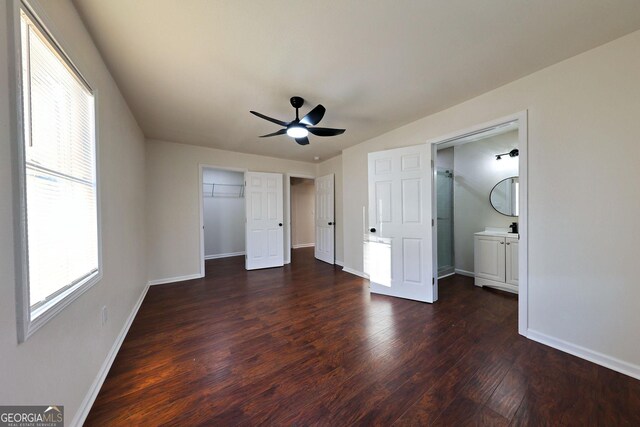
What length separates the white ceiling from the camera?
141 cm

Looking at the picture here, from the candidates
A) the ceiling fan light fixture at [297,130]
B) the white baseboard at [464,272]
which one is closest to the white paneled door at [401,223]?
the ceiling fan light fixture at [297,130]

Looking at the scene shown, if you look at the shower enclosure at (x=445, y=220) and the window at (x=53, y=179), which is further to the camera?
the shower enclosure at (x=445, y=220)

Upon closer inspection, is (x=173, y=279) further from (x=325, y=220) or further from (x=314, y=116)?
(x=314, y=116)

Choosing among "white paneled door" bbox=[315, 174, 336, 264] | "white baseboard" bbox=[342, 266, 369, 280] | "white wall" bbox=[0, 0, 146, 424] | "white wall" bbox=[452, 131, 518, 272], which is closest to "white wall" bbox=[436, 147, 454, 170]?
"white wall" bbox=[452, 131, 518, 272]

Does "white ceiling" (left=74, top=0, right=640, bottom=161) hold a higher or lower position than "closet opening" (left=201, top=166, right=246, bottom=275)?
higher

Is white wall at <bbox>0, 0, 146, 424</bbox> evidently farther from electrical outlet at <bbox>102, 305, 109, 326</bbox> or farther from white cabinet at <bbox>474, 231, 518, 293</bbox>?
white cabinet at <bbox>474, 231, 518, 293</bbox>

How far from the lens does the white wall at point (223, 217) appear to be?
5871 mm

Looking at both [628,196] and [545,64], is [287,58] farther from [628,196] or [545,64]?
[628,196]

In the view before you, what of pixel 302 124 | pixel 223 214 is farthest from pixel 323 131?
pixel 223 214

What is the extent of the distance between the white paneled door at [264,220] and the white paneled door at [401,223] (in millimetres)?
2274

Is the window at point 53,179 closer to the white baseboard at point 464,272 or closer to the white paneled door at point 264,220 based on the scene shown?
the white paneled door at point 264,220

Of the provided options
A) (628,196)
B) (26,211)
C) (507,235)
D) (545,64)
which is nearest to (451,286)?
(507,235)

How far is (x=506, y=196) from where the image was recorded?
3641mm

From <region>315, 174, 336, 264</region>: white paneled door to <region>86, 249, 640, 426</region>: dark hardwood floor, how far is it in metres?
2.32
